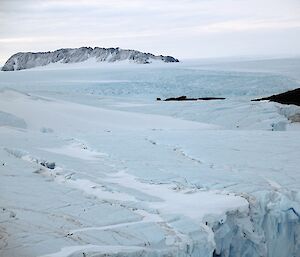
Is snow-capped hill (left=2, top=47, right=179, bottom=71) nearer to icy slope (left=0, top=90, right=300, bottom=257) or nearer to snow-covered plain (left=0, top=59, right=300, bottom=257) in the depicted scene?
snow-covered plain (left=0, top=59, right=300, bottom=257)

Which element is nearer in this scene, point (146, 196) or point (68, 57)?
point (146, 196)

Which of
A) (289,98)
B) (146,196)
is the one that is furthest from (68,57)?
(146,196)

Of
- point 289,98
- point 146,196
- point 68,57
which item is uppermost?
point 68,57

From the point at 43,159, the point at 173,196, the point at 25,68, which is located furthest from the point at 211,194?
the point at 25,68

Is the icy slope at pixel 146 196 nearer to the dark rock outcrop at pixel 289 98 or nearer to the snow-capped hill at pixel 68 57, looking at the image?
the dark rock outcrop at pixel 289 98

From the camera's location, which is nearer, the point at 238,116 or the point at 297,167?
the point at 297,167

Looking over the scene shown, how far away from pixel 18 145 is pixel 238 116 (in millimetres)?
9157

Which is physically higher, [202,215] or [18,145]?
[18,145]

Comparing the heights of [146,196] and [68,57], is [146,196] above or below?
below

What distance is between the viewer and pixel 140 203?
5914 millimetres

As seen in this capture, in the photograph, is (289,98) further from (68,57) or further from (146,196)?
(68,57)

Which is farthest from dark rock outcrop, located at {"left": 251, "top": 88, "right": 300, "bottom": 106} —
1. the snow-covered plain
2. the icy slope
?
the icy slope

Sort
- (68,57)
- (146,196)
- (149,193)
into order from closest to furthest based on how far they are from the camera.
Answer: (146,196) → (149,193) → (68,57)

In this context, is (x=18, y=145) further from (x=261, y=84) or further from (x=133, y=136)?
(x=261, y=84)
